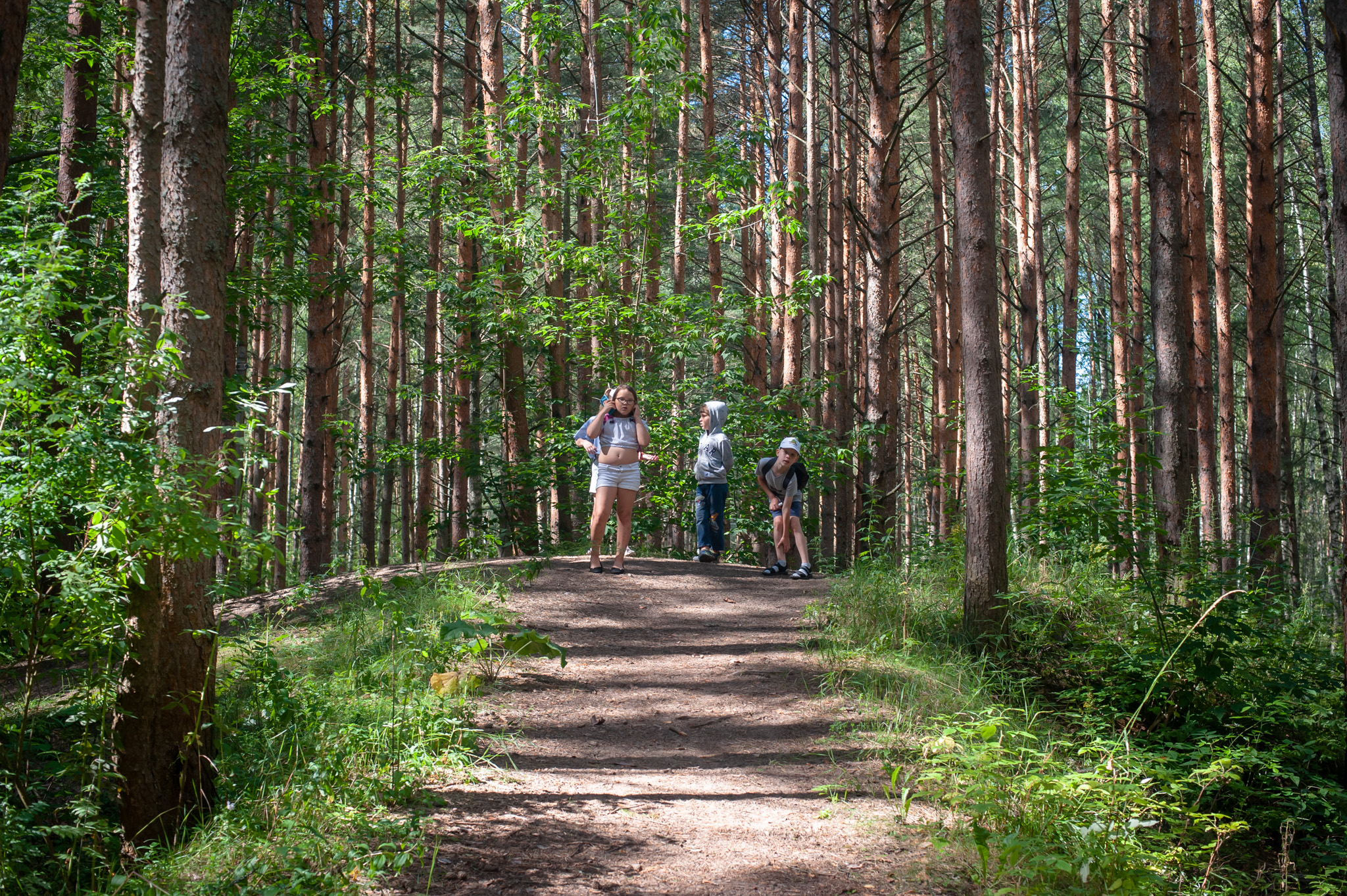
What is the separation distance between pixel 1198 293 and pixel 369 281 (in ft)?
46.2

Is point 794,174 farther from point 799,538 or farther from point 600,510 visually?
point 600,510

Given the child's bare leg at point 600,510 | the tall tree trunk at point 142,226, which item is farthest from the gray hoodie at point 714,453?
the tall tree trunk at point 142,226

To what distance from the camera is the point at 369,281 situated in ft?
51.1

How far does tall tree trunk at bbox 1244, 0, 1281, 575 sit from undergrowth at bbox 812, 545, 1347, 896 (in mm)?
4495

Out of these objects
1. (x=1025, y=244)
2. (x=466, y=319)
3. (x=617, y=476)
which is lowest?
(x=617, y=476)

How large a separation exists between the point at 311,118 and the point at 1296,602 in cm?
1300

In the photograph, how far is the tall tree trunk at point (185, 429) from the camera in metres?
3.78

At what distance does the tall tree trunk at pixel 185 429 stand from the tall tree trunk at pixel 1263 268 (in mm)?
11917

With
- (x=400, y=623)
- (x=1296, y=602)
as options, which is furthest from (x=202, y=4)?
(x=1296, y=602)

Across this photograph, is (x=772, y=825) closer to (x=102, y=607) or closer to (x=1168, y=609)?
(x=102, y=607)

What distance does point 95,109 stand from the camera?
802 cm

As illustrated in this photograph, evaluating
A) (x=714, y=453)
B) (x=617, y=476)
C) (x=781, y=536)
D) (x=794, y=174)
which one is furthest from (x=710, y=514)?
(x=794, y=174)

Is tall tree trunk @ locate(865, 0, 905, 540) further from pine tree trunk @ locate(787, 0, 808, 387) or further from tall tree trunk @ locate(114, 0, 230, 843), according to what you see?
tall tree trunk @ locate(114, 0, 230, 843)

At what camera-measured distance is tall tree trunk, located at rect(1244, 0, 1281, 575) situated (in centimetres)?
1092
